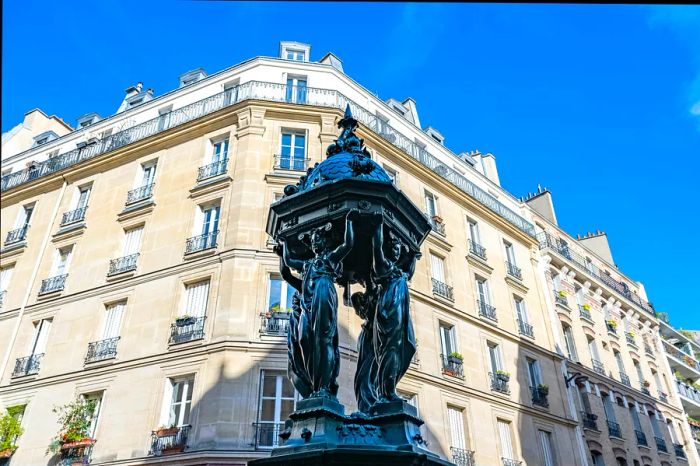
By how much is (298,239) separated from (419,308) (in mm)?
14760

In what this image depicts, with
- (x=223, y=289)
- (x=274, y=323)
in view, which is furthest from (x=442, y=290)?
(x=223, y=289)

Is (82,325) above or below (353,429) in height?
above

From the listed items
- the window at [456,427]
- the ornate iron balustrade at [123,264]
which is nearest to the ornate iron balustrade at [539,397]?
the window at [456,427]

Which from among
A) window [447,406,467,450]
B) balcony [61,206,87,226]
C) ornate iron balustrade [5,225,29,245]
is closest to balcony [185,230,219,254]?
balcony [61,206,87,226]

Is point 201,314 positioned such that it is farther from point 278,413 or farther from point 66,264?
point 66,264

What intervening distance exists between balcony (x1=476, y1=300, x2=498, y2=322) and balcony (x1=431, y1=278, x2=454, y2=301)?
181 centimetres

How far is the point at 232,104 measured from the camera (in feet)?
67.6

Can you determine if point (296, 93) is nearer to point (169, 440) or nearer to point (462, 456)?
point (169, 440)

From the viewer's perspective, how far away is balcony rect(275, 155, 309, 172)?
1922cm

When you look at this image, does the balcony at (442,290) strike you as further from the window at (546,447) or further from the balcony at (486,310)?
the window at (546,447)

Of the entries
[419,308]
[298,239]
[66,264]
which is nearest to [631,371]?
[419,308]

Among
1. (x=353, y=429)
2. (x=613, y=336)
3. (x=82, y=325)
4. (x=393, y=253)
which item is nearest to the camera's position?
(x=353, y=429)

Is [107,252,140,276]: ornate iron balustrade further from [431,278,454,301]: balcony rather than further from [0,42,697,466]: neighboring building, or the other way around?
[431,278,454,301]: balcony

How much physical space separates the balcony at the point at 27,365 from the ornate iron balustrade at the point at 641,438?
88.7 feet
